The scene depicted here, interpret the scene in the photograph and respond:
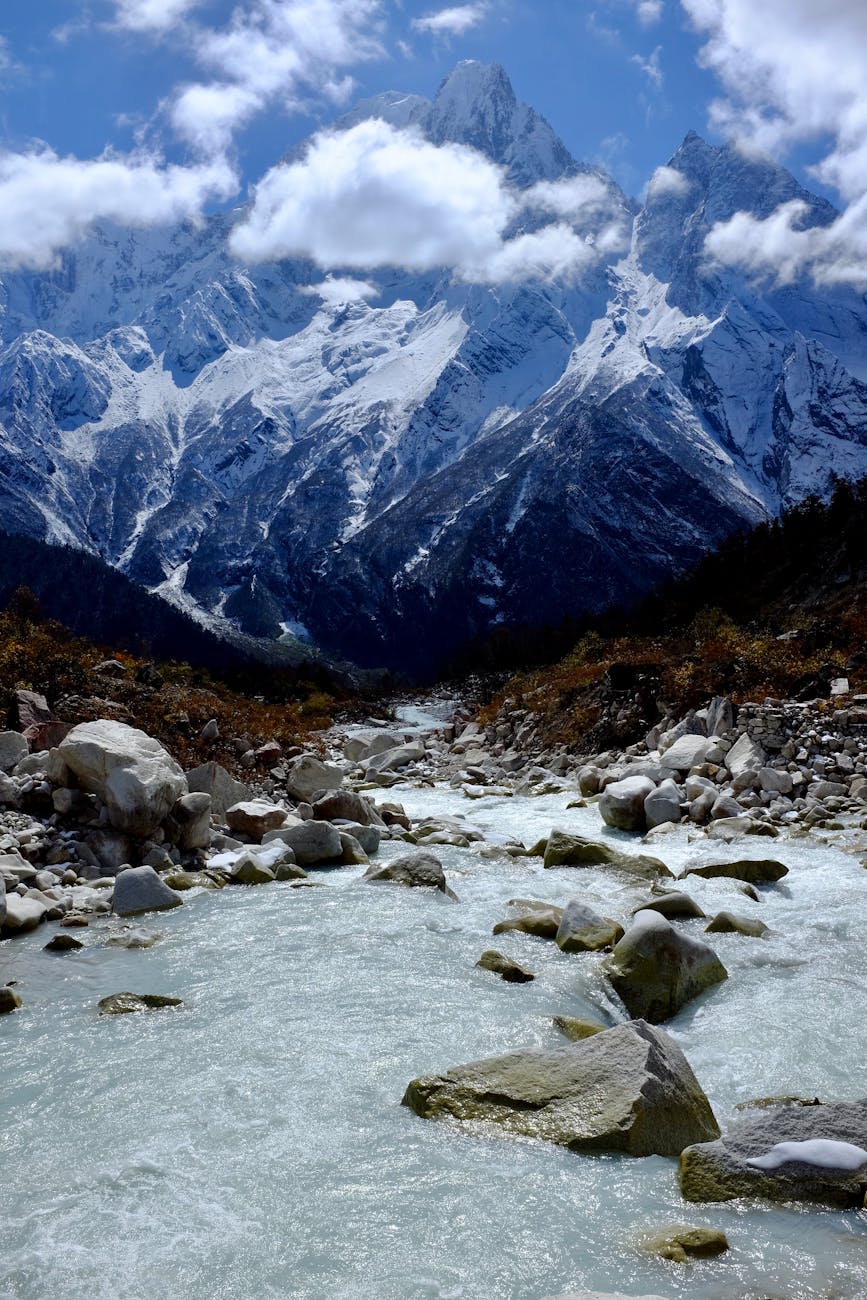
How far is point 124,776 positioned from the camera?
1388 cm

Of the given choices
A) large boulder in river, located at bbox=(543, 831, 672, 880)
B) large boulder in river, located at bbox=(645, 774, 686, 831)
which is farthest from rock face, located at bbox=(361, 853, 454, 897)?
large boulder in river, located at bbox=(645, 774, 686, 831)

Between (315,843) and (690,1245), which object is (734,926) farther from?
(315,843)

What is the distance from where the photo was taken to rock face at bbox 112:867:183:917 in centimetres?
1196

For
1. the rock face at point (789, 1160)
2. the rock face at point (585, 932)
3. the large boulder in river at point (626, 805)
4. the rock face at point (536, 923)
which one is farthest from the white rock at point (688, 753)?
the rock face at point (789, 1160)

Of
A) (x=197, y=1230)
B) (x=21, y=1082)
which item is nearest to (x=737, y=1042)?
(x=197, y=1230)

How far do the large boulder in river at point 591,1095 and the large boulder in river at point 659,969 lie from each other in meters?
1.84

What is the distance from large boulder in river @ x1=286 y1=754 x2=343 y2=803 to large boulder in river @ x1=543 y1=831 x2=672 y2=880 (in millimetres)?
7272

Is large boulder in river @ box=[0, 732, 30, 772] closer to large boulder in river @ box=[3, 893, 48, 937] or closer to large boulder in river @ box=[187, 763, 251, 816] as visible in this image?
large boulder in river @ box=[187, 763, 251, 816]

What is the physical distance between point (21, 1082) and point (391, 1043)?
2.98 m

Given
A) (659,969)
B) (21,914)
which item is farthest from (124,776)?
(659,969)

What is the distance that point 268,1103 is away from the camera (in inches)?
263

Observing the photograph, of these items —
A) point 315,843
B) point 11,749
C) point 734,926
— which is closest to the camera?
point 734,926

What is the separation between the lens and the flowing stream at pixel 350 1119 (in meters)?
4.83

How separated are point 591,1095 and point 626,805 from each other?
12.9 meters
